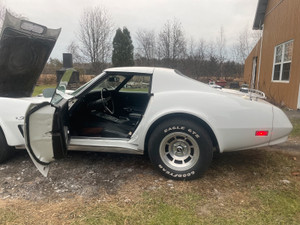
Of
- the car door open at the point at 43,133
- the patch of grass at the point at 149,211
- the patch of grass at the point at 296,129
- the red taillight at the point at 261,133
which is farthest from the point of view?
the patch of grass at the point at 296,129

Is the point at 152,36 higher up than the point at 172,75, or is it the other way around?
the point at 152,36

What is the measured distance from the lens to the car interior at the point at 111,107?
3436mm

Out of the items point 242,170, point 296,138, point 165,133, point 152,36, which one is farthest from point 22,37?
point 152,36

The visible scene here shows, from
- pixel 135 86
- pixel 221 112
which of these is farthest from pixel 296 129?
pixel 135 86

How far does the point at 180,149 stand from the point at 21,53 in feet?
9.83

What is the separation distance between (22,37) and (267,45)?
39.9 ft

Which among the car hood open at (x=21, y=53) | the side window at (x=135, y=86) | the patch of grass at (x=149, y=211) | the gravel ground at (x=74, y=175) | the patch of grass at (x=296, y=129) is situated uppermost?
the car hood open at (x=21, y=53)

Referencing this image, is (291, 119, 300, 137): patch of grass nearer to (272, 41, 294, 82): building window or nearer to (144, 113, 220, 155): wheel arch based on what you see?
(144, 113, 220, 155): wheel arch

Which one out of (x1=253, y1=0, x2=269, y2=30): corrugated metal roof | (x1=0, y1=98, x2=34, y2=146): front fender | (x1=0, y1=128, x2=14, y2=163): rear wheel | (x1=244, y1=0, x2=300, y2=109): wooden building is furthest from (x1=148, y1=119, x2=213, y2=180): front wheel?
(x1=253, y1=0, x2=269, y2=30): corrugated metal roof

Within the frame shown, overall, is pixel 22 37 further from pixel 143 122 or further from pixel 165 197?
pixel 165 197

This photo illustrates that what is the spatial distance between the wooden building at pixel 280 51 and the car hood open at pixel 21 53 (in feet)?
26.3

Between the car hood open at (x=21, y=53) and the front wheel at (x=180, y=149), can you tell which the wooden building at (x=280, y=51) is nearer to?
the front wheel at (x=180, y=149)

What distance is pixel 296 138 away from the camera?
476cm

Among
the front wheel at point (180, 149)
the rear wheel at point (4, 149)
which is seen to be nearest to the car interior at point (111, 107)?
the front wheel at point (180, 149)
